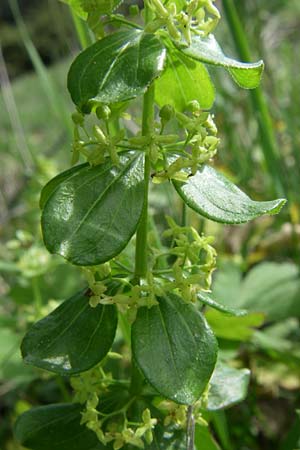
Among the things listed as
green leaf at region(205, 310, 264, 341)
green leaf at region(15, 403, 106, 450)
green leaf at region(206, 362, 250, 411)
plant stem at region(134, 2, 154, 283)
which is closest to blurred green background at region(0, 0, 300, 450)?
green leaf at region(205, 310, 264, 341)

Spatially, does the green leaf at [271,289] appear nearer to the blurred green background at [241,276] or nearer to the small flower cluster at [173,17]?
the blurred green background at [241,276]

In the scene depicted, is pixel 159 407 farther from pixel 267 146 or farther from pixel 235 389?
pixel 267 146

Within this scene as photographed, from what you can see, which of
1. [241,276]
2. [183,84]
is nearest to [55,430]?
[183,84]

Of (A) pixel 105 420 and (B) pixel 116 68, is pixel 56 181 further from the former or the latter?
(A) pixel 105 420

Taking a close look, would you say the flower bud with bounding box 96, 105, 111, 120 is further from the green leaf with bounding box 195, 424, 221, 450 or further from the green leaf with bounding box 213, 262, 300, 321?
the green leaf with bounding box 213, 262, 300, 321

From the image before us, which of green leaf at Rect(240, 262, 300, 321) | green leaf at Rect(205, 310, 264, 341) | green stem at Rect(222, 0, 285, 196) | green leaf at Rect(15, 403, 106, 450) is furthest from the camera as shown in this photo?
green leaf at Rect(240, 262, 300, 321)

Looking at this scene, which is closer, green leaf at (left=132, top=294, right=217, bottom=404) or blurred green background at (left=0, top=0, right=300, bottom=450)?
green leaf at (left=132, top=294, right=217, bottom=404)

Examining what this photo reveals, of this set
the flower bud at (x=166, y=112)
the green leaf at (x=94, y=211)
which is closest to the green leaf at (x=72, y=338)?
the green leaf at (x=94, y=211)
